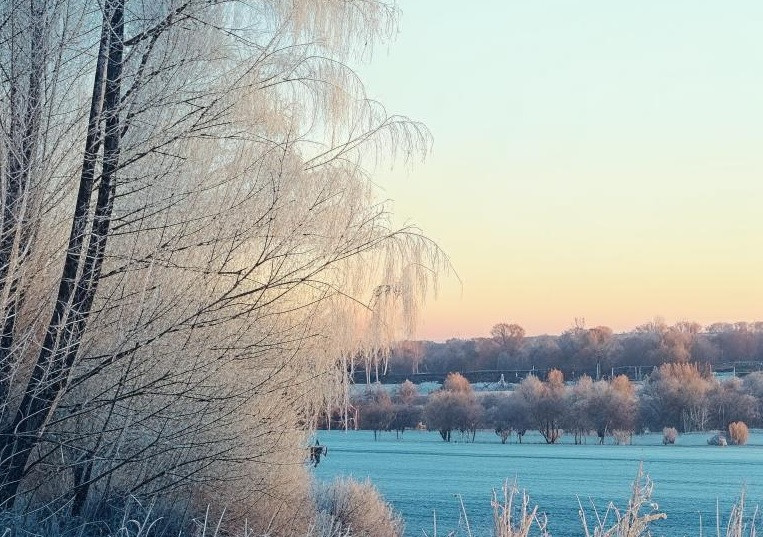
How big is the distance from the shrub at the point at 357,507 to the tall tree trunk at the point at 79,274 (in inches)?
355

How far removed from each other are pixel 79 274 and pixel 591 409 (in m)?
63.5

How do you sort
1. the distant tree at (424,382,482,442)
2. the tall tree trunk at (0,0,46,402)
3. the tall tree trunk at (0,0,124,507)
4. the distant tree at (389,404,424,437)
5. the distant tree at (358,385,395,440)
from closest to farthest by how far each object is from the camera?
the tall tree trunk at (0,0,46,402) < the tall tree trunk at (0,0,124,507) < the distant tree at (424,382,482,442) < the distant tree at (358,385,395,440) < the distant tree at (389,404,424,437)

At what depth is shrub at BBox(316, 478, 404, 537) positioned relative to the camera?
17234mm

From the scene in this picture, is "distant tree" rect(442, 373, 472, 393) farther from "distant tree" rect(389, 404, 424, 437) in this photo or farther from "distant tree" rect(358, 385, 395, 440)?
"distant tree" rect(358, 385, 395, 440)

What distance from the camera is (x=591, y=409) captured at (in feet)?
227

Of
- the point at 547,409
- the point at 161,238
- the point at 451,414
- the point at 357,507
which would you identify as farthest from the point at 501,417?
the point at 161,238

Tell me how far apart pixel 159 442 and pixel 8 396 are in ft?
4.67

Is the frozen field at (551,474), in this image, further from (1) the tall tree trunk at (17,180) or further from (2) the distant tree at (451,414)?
A: (1) the tall tree trunk at (17,180)

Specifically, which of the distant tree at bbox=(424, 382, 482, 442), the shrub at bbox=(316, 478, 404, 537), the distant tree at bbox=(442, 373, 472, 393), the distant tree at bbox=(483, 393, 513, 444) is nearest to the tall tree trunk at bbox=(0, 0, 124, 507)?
the shrub at bbox=(316, 478, 404, 537)

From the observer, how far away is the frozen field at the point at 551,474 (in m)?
28.6

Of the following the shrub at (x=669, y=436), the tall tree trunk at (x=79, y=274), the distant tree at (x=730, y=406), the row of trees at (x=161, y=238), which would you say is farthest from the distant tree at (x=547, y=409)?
the tall tree trunk at (x=79, y=274)

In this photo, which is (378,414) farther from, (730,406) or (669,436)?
(730,406)

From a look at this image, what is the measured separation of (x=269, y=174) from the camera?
912 cm

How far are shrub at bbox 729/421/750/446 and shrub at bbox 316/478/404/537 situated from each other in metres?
49.8
